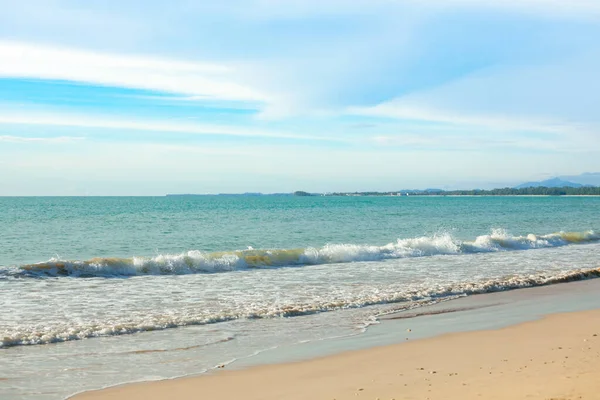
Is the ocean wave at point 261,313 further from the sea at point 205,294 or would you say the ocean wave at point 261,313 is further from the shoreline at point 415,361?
the shoreline at point 415,361

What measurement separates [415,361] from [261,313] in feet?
16.2

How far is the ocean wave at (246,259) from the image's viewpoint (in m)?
20.9

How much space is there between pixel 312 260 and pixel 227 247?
7851 millimetres

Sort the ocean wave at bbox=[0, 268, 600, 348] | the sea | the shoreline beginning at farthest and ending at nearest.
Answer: the ocean wave at bbox=[0, 268, 600, 348] < the sea < the shoreline

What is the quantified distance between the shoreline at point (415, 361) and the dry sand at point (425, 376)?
0.01 metres

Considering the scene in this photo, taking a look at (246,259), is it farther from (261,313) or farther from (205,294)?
(261,313)

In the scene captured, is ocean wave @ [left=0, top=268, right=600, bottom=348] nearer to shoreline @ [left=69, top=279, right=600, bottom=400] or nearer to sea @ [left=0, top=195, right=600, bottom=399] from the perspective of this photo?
sea @ [left=0, top=195, right=600, bottom=399]

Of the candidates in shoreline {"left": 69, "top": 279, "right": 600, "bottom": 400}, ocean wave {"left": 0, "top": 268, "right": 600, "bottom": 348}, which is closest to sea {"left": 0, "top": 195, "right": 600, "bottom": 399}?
ocean wave {"left": 0, "top": 268, "right": 600, "bottom": 348}

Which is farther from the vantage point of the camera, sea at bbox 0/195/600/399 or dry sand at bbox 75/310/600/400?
sea at bbox 0/195/600/399

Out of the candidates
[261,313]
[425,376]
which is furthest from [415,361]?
[261,313]

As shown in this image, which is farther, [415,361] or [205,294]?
[205,294]

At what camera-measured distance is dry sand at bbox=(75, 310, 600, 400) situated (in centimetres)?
718

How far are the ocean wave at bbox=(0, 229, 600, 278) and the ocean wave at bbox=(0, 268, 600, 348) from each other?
8.88m

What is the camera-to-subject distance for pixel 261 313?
13102 mm
